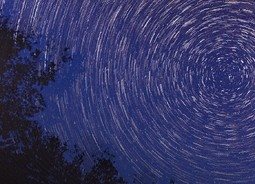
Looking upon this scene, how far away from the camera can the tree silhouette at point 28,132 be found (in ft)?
7.12

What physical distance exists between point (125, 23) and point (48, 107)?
581 mm

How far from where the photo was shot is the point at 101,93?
6.93ft

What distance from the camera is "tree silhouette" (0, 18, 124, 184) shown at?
2.17 m

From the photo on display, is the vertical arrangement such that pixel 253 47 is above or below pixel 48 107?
above

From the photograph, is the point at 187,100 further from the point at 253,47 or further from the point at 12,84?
the point at 12,84

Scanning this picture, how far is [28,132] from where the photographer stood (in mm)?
2229

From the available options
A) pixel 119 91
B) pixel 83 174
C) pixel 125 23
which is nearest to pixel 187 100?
pixel 119 91

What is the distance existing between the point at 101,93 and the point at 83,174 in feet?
1.46

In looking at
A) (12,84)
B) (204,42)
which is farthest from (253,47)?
(12,84)

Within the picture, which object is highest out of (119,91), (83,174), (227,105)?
(227,105)

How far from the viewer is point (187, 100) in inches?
81.7

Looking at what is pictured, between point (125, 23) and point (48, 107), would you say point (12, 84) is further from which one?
point (125, 23)

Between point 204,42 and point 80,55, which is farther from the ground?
point 204,42

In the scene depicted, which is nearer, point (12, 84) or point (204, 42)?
point (204, 42)
